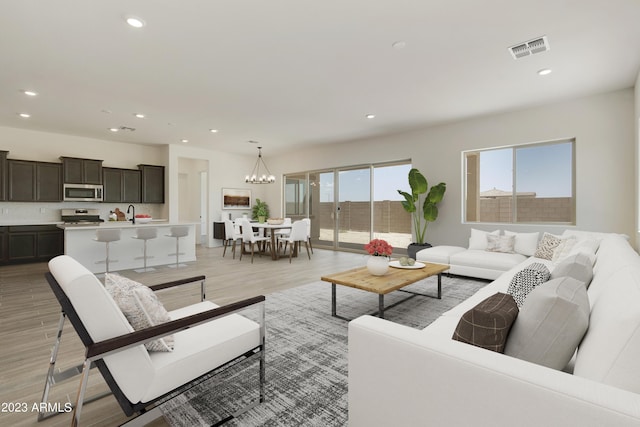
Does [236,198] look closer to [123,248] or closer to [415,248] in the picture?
[123,248]

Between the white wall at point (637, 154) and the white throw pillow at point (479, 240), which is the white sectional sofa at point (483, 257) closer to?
the white throw pillow at point (479, 240)

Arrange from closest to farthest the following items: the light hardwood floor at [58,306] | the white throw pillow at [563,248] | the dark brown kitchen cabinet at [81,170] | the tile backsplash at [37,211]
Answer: the light hardwood floor at [58,306], the white throw pillow at [563,248], the tile backsplash at [37,211], the dark brown kitchen cabinet at [81,170]

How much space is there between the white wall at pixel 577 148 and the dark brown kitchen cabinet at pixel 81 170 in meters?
6.91

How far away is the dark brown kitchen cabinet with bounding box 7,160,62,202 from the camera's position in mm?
6305

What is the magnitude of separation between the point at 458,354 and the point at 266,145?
8.01 metres

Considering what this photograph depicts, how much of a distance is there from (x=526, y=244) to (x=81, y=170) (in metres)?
9.22

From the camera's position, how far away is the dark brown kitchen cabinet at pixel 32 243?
20.3 feet

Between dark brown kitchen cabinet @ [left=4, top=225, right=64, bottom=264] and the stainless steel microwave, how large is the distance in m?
0.74

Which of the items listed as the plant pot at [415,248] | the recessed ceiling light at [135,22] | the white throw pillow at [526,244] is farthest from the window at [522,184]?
the recessed ceiling light at [135,22]


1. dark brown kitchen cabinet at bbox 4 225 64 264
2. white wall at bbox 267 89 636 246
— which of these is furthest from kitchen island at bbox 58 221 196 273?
white wall at bbox 267 89 636 246

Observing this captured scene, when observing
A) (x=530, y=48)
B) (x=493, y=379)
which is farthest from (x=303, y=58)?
(x=493, y=379)

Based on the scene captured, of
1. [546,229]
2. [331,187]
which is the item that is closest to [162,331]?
[546,229]

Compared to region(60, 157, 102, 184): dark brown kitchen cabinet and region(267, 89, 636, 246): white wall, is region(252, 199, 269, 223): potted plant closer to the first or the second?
region(60, 157, 102, 184): dark brown kitchen cabinet

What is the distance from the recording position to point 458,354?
996 millimetres
